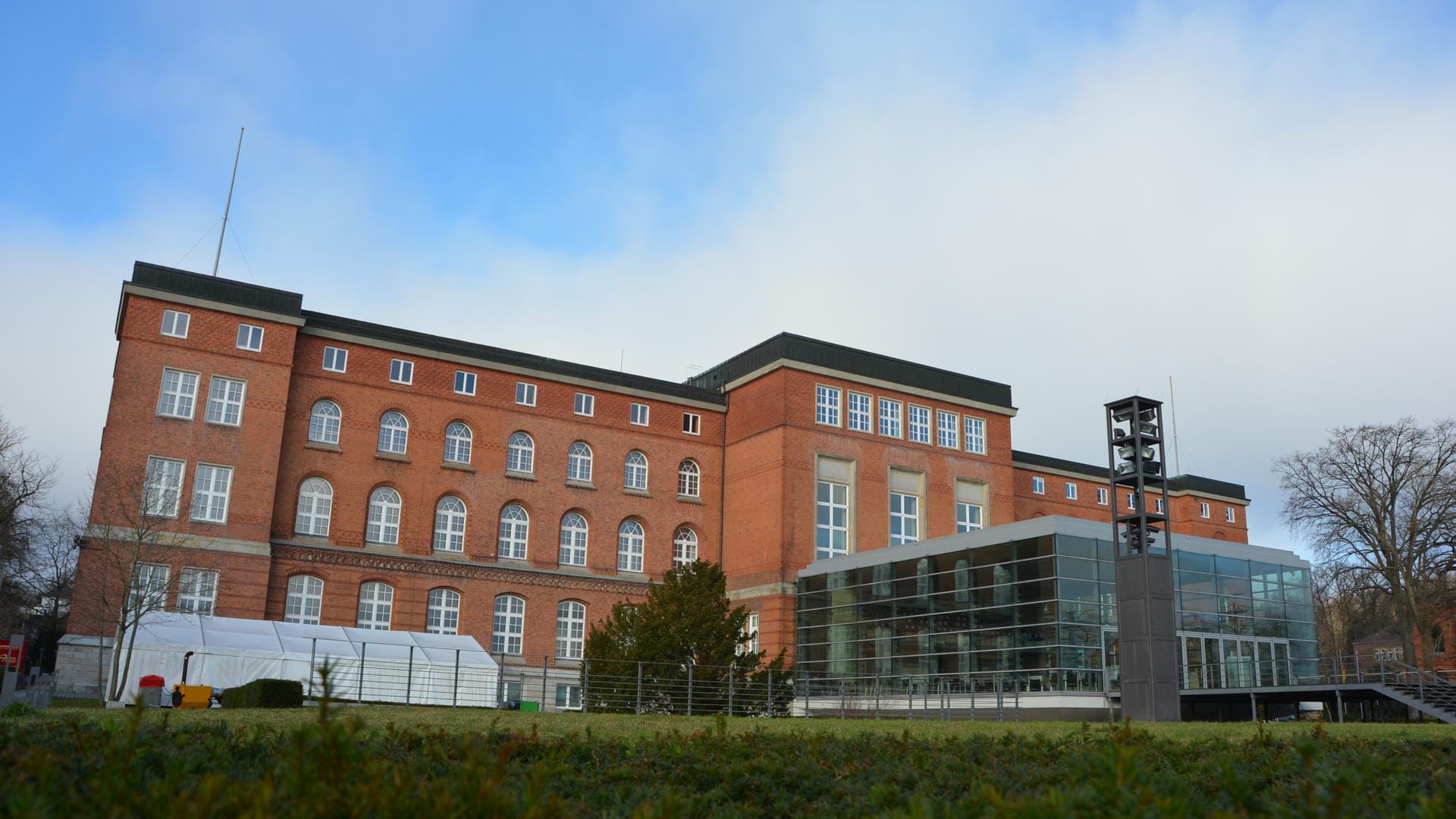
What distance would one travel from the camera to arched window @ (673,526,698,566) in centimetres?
4912

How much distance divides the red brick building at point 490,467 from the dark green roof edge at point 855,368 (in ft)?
0.39

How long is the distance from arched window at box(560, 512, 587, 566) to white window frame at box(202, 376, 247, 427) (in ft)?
43.7

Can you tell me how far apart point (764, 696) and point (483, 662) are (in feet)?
31.8

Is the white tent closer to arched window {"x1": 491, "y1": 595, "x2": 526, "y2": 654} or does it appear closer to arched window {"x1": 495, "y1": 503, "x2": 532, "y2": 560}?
arched window {"x1": 491, "y1": 595, "x2": 526, "y2": 654}

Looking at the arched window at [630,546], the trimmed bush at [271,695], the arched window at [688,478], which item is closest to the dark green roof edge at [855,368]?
the arched window at [688,478]

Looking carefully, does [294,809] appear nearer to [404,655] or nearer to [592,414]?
[404,655]

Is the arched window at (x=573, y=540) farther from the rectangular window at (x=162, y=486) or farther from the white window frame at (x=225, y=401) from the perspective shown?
the rectangular window at (x=162, y=486)

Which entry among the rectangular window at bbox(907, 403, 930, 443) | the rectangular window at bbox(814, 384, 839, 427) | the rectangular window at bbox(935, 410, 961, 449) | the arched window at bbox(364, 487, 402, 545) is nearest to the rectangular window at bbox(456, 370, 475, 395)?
the arched window at bbox(364, 487, 402, 545)

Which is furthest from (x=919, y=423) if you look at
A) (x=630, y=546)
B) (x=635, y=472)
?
(x=630, y=546)

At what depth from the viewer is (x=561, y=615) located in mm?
45938

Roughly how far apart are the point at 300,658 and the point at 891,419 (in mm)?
26810

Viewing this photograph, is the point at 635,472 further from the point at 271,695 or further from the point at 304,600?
the point at 271,695

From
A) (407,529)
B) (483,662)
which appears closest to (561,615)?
(407,529)

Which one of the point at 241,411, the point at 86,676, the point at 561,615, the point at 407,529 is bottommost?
the point at 86,676
